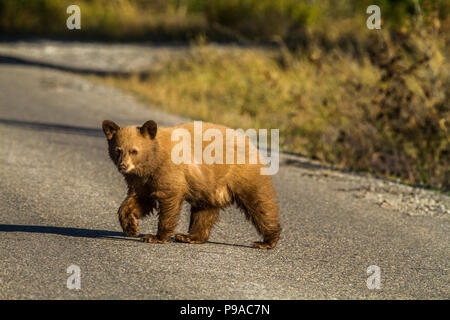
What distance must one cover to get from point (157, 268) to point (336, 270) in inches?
49.7

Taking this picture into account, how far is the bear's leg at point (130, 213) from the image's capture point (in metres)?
5.59

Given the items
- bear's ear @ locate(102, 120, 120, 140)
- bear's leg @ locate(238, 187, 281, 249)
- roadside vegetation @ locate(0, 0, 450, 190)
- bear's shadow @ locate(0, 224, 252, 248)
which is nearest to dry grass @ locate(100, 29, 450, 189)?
roadside vegetation @ locate(0, 0, 450, 190)

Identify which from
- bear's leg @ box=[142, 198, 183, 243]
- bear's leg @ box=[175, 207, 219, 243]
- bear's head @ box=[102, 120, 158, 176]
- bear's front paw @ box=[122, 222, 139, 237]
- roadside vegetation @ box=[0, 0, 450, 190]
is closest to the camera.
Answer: bear's head @ box=[102, 120, 158, 176]

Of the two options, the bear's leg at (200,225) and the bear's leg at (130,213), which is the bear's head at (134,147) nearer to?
the bear's leg at (130,213)

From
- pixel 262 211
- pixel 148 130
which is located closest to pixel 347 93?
pixel 262 211

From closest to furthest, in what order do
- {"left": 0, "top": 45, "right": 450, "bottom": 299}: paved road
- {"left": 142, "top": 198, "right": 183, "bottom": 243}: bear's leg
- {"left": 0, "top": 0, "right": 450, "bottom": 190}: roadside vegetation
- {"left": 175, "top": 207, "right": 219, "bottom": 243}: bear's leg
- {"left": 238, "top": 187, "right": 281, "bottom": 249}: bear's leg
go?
{"left": 0, "top": 45, "right": 450, "bottom": 299}: paved road → {"left": 142, "top": 198, "right": 183, "bottom": 243}: bear's leg → {"left": 238, "top": 187, "right": 281, "bottom": 249}: bear's leg → {"left": 175, "top": 207, "right": 219, "bottom": 243}: bear's leg → {"left": 0, "top": 0, "right": 450, "bottom": 190}: roadside vegetation

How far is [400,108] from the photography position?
10484mm

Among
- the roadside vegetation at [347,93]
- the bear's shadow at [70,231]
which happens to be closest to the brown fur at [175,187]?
the bear's shadow at [70,231]

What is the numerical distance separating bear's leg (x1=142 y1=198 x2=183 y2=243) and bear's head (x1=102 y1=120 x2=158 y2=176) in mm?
258

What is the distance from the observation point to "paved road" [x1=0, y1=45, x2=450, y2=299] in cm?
502

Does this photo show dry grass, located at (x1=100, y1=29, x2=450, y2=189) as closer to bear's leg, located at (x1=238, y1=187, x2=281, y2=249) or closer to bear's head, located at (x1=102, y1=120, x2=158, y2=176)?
bear's leg, located at (x1=238, y1=187, x2=281, y2=249)

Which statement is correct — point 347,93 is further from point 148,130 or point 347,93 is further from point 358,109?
point 148,130

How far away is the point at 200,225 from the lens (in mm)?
5973
